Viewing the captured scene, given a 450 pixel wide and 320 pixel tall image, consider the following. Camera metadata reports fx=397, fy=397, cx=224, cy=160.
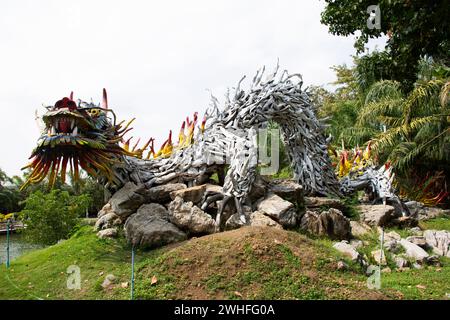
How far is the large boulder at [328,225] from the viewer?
6.99m

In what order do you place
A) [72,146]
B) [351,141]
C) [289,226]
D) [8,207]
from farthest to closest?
[8,207] < [351,141] < [289,226] < [72,146]

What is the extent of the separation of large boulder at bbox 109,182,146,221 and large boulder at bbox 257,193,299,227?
2.16m

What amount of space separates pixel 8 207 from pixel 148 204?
72.9 feet

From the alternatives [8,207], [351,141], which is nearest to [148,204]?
[351,141]

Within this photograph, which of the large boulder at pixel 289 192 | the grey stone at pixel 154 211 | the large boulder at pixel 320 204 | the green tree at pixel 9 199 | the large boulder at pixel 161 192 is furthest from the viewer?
the green tree at pixel 9 199

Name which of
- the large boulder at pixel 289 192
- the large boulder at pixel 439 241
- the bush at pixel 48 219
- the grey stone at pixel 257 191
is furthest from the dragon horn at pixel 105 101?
the large boulder at pixel 439 241

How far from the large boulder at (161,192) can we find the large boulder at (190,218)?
2.79ft

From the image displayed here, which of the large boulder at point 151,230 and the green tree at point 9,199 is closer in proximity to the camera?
the large boulder at point 151,230

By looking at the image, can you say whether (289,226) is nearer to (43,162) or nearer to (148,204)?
(148,204)

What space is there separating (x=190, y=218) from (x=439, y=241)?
4.74 metres

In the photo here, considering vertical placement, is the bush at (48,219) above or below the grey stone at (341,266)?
above

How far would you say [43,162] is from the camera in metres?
6.36

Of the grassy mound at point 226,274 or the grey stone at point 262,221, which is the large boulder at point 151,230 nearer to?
the grassy mound at point 226,274

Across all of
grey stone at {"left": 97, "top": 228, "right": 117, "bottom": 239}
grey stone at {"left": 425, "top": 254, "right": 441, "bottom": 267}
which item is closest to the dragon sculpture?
grey stone at {"left": 97, "top": 228, "right": 117, "bottom": 239}
